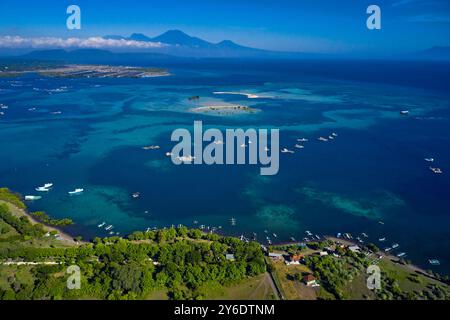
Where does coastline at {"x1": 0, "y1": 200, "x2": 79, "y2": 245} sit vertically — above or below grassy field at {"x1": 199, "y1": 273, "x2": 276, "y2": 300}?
above

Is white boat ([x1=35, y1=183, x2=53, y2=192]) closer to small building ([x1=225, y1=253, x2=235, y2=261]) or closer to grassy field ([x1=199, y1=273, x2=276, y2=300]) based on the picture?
small building ([x1=225, y1=253, x2=235, y2=261])

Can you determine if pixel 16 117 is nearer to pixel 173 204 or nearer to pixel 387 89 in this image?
pixel 173 204

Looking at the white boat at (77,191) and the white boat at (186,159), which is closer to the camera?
the white boat at (77,191)

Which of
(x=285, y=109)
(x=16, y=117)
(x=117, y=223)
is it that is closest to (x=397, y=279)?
(x=117, y=223)

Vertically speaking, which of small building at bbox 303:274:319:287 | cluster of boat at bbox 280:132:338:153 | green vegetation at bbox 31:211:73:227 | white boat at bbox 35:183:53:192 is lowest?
small building at bbox 303:274:319:287

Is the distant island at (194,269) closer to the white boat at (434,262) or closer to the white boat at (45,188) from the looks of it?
the white boat at (434,262)

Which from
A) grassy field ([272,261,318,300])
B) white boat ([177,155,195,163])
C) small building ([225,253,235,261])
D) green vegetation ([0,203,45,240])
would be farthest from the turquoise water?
grassy field ([272,261,318,300])

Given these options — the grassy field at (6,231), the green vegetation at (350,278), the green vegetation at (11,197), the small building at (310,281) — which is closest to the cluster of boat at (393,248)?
the green vegetation at (350,278)

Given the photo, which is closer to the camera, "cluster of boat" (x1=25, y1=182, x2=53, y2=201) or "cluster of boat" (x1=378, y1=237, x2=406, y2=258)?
"cluster of boat" (x1=378, y1=237, x2=406, y2=258)
